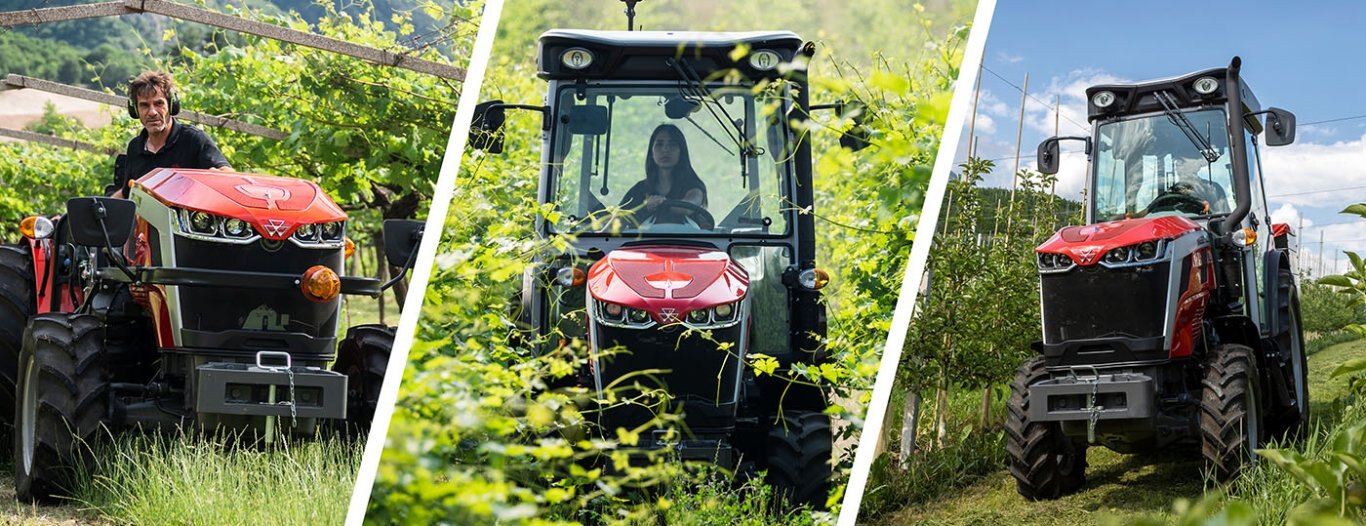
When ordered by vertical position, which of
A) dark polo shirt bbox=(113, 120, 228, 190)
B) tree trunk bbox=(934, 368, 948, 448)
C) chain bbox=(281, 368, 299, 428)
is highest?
dark polo shirt bbox=(113, 120, 228, 190)

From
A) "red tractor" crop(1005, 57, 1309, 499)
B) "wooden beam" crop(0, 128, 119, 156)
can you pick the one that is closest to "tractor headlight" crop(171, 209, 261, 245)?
"red tractor" crop(1005, 57, 1309, 499)

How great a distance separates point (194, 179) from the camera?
4180mm

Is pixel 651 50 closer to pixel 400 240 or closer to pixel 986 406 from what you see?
pixel 400 240

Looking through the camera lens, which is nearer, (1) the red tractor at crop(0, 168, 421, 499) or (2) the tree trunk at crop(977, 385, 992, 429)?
(1) the red tractor at crop(0, 168, 421, 499)

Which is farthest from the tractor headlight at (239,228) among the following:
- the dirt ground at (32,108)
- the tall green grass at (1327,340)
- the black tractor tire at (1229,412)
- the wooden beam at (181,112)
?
the dirt ground at (32,108)

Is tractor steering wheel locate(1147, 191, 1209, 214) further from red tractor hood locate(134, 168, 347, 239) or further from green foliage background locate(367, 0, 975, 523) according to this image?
green foliage background locate(367, 0, 975, 523)

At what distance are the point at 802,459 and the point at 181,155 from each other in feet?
12.2

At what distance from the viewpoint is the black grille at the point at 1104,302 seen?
608cm

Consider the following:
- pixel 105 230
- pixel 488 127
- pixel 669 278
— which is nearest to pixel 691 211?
pixel 669 278

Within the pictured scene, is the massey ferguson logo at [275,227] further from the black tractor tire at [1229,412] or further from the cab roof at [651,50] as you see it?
the black tractor tire at [1229,412]

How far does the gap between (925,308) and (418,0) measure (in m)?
3.60

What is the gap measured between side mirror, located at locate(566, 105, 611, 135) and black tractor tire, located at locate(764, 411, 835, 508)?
56 centimetres

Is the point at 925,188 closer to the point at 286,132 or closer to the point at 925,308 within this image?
the point at 925,308

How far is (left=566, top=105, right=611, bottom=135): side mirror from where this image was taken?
202cm
